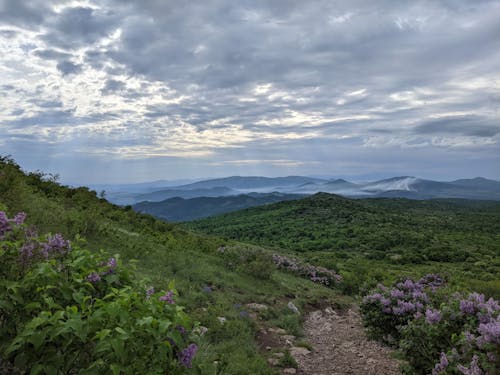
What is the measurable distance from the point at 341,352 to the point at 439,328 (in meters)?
3.66

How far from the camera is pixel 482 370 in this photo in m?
4.07

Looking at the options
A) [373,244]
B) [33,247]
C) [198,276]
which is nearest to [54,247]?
[33,247]

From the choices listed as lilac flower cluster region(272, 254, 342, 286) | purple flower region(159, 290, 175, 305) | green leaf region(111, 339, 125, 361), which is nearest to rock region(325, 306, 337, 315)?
lilac flower cluster region(272, 254, 342, 286)

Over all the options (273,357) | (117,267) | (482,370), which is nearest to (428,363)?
(482,370)

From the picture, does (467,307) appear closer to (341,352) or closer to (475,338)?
(475,338)

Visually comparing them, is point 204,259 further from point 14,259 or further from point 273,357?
point 14,259

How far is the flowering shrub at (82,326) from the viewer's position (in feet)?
8.11

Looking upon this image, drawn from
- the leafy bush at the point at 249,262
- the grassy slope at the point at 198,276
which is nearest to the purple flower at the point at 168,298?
the grassy slope at the point at 198,276

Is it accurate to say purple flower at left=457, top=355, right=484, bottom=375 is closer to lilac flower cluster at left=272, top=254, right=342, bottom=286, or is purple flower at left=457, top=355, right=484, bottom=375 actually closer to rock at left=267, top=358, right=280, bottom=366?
rock at left=267, top=358, right=280, bottom=366

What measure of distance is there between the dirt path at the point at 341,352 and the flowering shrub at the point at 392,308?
1.35ft

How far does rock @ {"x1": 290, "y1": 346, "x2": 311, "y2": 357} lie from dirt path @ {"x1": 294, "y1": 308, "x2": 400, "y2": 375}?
55mm

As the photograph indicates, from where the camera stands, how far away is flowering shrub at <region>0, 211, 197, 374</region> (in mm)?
2471

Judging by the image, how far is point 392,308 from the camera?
28.2 feet

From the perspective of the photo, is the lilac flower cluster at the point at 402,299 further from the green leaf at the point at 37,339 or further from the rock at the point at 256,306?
the green leaf at the point at 37,339
